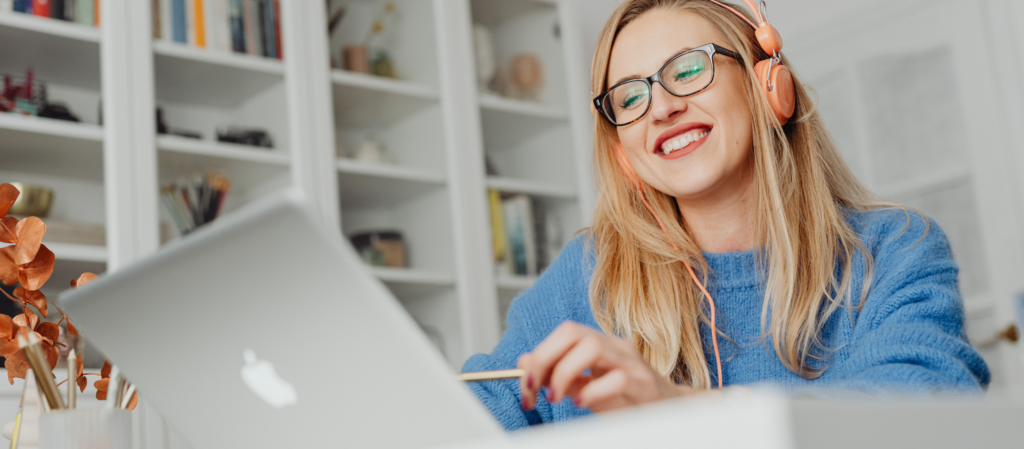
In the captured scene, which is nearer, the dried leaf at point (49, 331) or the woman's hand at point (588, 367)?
the woman's hand at point (588, 367)

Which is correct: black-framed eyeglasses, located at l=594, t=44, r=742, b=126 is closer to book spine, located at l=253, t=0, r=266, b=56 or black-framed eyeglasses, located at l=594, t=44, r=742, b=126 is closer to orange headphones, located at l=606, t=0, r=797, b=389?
orange headphones, located at l=606, t=0, r=797, b=389

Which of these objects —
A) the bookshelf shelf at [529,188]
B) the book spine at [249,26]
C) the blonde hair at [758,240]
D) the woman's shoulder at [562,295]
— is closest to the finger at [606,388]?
the blonde hair at [758,240]

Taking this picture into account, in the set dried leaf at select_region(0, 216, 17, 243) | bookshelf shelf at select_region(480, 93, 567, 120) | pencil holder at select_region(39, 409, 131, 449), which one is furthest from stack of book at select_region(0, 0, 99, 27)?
pencil holder at select_region(39, 409, 131, 449)

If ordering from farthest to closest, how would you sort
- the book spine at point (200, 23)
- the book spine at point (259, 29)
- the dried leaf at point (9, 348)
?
the book spine at point (259, 29), the book spine at point (200, 23), the dried leaf at point (9, 348)

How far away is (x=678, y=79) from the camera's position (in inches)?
48.4

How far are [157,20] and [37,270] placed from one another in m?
1.66

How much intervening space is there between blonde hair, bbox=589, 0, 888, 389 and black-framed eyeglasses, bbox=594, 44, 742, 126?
66 mm

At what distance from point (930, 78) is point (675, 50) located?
185 cm

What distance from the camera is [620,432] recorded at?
361 mm

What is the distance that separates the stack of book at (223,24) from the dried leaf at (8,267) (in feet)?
5.35

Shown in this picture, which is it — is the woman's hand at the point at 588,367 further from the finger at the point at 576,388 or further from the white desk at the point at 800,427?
the white desk at the point at 800,427

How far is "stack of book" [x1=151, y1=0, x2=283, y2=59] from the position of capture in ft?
7.70

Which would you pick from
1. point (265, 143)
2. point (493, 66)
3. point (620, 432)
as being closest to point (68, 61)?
point (265, 143)

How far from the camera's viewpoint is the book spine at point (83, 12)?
221 centimetres
